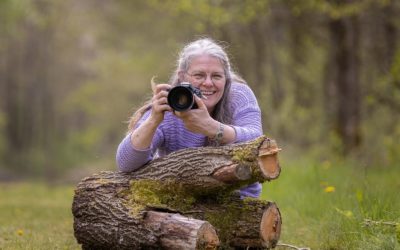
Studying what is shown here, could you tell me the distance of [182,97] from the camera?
14.3 ft

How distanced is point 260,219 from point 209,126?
725 millimetres

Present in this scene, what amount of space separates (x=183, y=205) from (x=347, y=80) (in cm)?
851

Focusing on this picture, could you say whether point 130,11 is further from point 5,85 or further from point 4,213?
point 4,213

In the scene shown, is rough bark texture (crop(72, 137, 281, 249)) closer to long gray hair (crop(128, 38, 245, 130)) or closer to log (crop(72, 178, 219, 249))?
log (crop(72, 178, 219, 249))

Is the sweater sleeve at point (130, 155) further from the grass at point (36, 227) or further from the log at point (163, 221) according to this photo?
the grass at point (36, 227)

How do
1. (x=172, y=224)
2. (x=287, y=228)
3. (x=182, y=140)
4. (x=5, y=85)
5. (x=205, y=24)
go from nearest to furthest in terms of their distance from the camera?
(x=172, y=224)
(x=182, y=140)
(x=287, y=228)
(x=205, y=24)
(x=5, y=85)

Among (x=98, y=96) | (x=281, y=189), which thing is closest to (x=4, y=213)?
(x=281, y=189)

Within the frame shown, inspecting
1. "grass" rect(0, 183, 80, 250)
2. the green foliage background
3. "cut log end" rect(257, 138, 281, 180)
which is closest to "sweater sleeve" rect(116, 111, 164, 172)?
"cut log end" rect(257, 138, 281, 180)

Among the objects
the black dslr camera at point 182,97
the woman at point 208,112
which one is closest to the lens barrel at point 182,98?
the black dslr camera at point 182,97

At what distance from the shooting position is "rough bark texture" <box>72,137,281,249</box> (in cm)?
425

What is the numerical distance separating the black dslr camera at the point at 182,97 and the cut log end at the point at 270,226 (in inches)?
36.1

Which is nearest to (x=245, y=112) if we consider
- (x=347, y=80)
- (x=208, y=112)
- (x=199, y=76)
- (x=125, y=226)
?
(x=208, y=112)

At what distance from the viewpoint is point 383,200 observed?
16.7ft

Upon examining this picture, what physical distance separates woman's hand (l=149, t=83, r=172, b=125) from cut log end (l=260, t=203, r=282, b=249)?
969 mm
